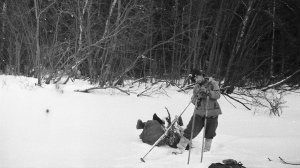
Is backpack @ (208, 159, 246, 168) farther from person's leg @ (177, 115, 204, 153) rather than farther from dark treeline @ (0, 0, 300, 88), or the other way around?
dark treeline @ (0, 0, 300, 88)

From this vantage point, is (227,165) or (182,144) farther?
(182,144)

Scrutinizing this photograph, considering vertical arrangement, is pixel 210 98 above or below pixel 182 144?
above

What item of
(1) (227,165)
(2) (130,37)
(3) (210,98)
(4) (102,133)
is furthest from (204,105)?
(2) (130,37)

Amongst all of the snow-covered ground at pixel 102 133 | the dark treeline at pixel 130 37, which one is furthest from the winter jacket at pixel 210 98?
the dark treeline at pixel 130 37

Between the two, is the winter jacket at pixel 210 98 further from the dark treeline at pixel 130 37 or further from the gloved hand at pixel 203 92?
the dark treeline at pixel 130 37

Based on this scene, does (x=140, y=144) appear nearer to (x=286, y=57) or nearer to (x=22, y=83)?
(x=22, y=83)

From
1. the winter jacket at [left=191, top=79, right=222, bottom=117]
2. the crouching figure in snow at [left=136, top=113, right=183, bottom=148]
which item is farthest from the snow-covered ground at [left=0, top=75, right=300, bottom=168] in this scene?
the winter jacket at [left=191, top=79, right=222, bottom=117]

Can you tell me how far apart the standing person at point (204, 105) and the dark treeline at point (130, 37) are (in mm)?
5599

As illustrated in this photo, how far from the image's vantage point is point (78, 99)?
11578 mm

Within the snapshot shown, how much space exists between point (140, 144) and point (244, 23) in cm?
1041

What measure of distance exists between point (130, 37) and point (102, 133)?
281 inches

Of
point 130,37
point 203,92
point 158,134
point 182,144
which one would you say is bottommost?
point 182,144

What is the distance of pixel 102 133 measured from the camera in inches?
336

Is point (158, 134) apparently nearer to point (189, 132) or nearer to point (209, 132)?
point (189, 132)
